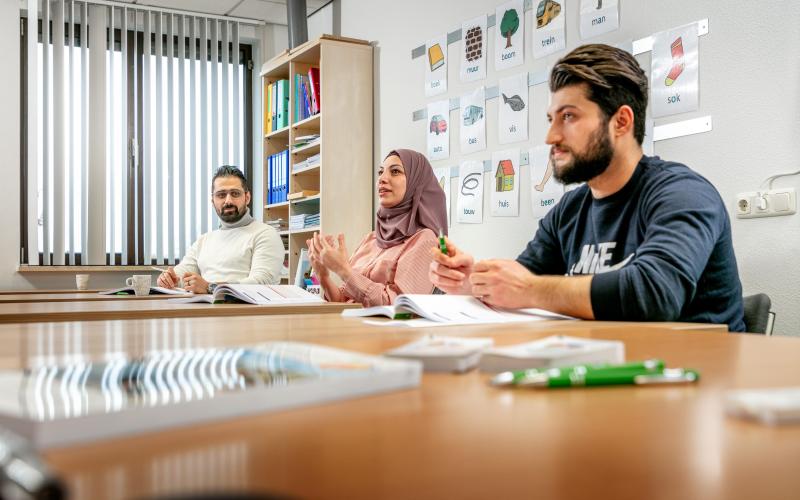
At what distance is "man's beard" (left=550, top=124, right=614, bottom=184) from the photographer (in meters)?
1.86

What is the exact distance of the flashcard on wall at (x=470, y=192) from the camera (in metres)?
3.52

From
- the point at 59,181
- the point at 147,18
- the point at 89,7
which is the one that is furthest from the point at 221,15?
the point at 59,181

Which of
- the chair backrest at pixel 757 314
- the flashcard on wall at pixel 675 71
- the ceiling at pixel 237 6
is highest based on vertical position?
the ceiling at pixel 237 6

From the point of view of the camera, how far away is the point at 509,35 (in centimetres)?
334

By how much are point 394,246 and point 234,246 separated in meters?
1.47

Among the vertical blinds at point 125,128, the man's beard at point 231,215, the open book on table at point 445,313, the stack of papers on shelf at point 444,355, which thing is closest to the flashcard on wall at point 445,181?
the man's beard at point 231,215

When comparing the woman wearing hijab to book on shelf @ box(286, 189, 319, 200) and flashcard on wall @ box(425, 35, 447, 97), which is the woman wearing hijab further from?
book on shelf @ box(286, 189, 319, 200)

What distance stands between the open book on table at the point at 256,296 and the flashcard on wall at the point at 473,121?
5.23 feet

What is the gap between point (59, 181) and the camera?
5.09 metres

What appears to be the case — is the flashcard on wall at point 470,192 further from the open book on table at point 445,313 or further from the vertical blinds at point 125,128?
the vertical blinds at point 125,128

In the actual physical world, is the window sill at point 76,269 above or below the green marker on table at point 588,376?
below

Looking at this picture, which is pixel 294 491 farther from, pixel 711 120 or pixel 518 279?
pixel 711 120

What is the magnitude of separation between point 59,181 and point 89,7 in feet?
4.11

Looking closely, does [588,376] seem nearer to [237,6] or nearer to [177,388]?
[177,388]
